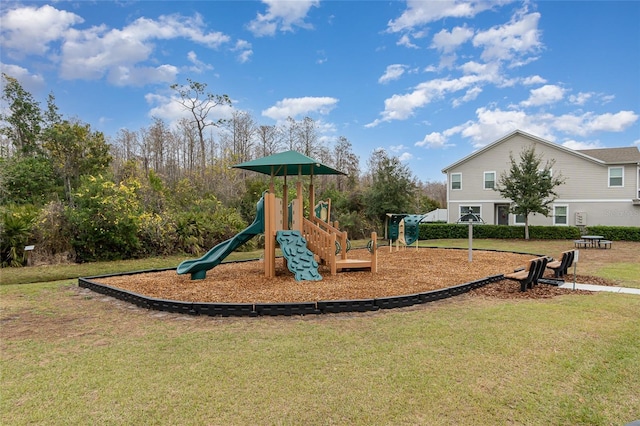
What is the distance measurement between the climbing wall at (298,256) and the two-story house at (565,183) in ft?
63.5

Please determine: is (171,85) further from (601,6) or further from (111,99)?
(601,6)

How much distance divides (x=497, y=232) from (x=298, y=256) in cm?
1731

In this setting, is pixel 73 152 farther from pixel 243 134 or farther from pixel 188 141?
pixel 243 134

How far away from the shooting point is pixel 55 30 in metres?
11.7

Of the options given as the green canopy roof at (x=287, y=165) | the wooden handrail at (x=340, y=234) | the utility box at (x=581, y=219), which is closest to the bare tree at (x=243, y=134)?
the green canopy roof at (x=287, y=165)

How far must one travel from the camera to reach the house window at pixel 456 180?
24992 millimetres

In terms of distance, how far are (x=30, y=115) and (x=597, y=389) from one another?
94.9 ft

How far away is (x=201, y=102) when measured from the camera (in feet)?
91.3

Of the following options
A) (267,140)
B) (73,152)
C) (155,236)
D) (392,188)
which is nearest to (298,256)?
(155,236)

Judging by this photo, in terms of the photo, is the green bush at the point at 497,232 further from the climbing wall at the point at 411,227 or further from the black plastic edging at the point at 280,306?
the black plastic edging at the point at 280,306

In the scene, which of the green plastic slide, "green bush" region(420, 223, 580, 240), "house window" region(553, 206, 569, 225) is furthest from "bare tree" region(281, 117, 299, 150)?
the green plastic slide

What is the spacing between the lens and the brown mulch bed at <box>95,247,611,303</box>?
21.3ft

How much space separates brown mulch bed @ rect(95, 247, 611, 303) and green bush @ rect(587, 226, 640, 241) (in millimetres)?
12328

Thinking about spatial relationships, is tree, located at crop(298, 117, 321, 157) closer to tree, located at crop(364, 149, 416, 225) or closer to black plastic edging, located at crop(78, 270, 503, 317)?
tree, located at crop(364, 149, 416, 225)
